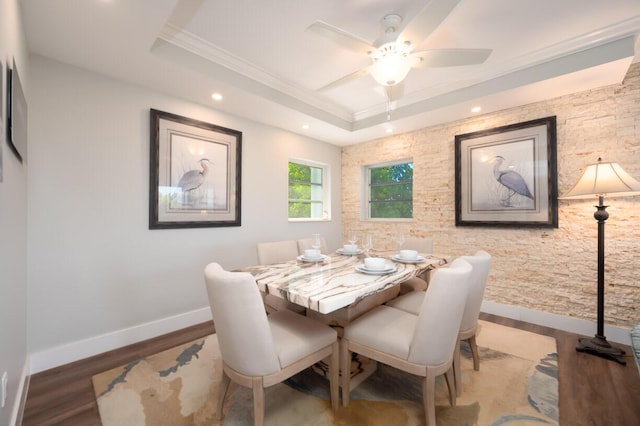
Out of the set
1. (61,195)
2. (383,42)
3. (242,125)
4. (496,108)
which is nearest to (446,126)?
(496,108)

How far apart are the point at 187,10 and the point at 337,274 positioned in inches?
87.4

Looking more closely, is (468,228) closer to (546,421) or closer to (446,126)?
(446,126)

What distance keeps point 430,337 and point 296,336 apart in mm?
734

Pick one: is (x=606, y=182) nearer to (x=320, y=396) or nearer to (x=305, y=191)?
(x=320, y=396)

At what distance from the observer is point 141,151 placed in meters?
2.61

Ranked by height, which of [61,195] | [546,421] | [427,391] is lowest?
[546,421]

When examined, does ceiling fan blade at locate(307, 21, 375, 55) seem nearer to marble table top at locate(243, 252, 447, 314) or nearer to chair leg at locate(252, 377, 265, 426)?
marble table top at locate(243, 252, 447, 314)

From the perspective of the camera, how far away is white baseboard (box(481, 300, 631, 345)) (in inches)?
101

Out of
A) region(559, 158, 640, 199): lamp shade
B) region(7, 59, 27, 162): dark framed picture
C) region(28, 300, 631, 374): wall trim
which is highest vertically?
region(7, 59, 27, 162): dark framed picture

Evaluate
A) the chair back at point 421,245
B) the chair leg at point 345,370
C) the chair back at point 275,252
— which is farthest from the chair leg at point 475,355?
the chair back at point 275,252

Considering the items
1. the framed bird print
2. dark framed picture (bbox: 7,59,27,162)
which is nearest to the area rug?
the framed bird print

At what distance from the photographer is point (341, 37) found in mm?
1762

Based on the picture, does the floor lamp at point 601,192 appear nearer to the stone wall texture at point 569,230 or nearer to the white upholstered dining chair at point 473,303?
the stone wall texture at point 569,230

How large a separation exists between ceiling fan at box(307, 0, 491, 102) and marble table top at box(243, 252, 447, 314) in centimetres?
144
